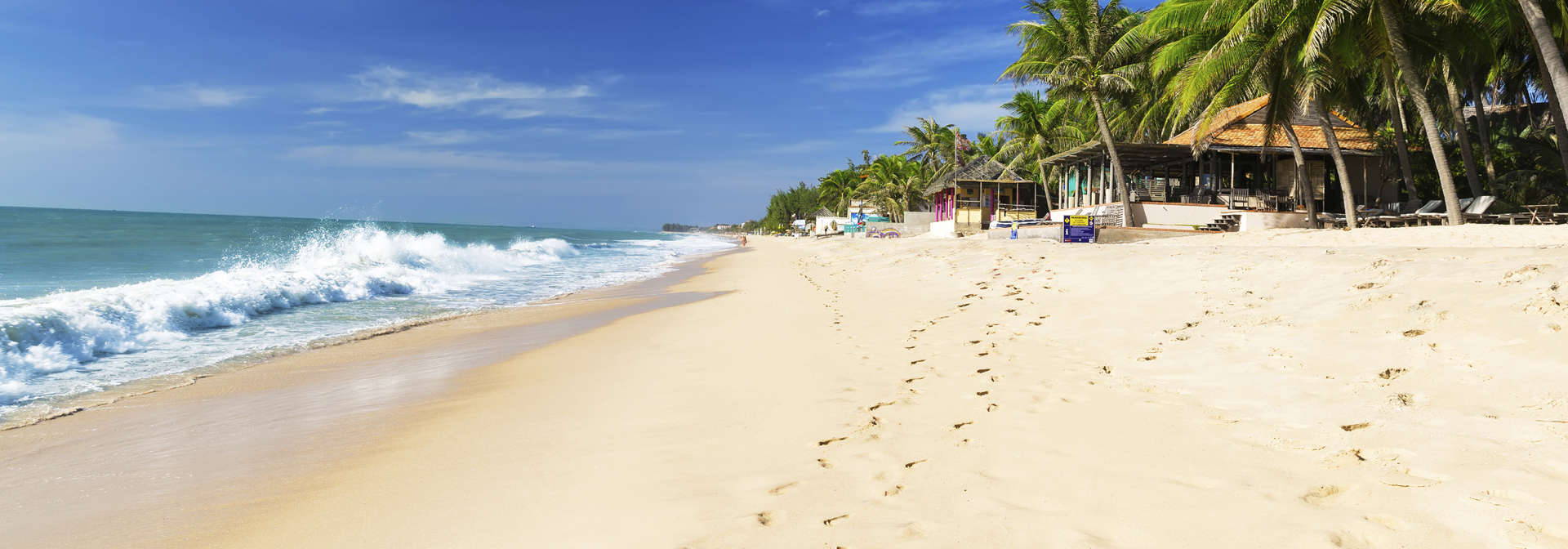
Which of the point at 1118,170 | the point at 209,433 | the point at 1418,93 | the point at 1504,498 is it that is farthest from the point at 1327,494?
the point at 1118,170

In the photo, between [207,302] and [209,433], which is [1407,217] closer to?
[209,433]

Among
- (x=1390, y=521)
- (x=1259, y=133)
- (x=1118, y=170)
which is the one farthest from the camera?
(x=1259, y=133)

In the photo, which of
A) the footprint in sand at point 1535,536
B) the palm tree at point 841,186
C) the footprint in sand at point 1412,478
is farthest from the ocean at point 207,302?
the palm tree at point 841,186

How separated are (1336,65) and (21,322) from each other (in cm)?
2298

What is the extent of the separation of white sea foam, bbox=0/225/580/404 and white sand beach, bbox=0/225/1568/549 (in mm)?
2568

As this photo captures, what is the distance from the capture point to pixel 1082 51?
23.0 meters

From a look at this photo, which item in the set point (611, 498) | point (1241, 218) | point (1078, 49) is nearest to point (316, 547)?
Answer: point (611, 498)

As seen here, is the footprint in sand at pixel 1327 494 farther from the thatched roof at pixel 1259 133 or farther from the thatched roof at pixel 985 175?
the thatched roof at pixel 985 175

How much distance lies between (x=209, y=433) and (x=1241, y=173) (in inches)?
1084

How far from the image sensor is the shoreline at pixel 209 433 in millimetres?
3217

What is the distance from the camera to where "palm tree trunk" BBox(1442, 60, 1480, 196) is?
58.5ft

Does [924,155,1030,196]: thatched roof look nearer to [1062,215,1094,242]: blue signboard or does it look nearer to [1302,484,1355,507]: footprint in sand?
[1062,215,1094,242]: blue signboard

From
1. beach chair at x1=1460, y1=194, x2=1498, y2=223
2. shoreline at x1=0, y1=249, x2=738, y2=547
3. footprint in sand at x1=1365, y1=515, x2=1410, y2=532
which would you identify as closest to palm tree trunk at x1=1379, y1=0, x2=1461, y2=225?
beach chair at x1=1460, y1=194, x2=1498, y2=223

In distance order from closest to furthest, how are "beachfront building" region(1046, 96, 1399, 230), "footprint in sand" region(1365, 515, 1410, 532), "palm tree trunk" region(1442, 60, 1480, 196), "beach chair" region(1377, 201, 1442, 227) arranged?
1. "footprint in sand" region(1365, 515, 1410, 532)
2. "beach chair" region(1377, 201, 1442, 227)
3. "palm tree trunk" region(1442, 60, 1480, 196)
4. "beachfront building" region(1046, 96, 1399, 230)
